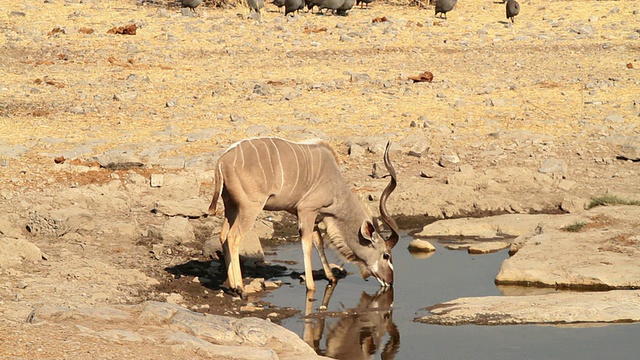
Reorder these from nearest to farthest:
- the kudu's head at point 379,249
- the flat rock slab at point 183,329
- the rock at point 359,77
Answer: the flat rock slab at point 183,329 → the kudu's head at point 379,249 → the rock at point 359,77

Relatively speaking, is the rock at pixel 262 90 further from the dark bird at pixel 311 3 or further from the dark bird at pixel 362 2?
the dark bird at pixel 362 2

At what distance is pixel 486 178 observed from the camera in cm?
1370

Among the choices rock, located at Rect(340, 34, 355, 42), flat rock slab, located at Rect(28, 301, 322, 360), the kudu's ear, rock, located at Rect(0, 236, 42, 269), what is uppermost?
flat rock slab, located at Rect(28, 301, 322, 360)

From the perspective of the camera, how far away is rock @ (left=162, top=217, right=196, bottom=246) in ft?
36.9

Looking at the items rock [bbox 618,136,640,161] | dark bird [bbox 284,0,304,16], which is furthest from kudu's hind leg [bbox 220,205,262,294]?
dark bird [bbox 284,0,304,16]

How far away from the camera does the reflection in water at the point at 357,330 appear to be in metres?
8.50

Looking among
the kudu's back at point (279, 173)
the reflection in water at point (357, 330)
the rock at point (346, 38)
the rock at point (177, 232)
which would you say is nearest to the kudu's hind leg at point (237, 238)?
the kudu's back at point (279, 173)

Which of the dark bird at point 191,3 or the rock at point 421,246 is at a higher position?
the dark bird at point 191,3

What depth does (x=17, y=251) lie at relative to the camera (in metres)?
9.93

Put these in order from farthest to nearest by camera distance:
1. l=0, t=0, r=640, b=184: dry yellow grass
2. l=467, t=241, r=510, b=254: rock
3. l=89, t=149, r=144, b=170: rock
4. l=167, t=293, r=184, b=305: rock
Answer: l=0, t=0, r=640, b=184: dry yellow grass, l=89, t=149, r=144, b=170: rock, l=467, t=241, r=510, b=254: rock, l=167, t=293, r=184, b=305: rock

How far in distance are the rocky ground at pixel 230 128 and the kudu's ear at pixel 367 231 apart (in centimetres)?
136

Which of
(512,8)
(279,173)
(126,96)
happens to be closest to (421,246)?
(279,173)

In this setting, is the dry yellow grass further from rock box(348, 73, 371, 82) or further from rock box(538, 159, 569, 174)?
rock box(538, 159, 569, 174)

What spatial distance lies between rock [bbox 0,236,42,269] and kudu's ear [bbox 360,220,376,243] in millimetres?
3115
